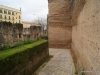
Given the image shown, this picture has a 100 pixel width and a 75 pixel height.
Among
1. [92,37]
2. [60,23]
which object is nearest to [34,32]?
[60,23]

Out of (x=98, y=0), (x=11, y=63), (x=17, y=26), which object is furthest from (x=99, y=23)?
(x=17, y=26)

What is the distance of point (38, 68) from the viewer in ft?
28.2

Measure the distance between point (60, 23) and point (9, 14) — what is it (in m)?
44.1

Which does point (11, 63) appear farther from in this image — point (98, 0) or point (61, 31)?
point (61, 31)

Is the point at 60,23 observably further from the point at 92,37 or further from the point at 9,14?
the point at 9,14

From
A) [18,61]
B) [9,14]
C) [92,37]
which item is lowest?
[18,61]

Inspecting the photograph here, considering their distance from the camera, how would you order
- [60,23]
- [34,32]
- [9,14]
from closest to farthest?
[34,32], [60,23], [9,14]

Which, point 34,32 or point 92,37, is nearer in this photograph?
point 92,37

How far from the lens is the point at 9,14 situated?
186 feet

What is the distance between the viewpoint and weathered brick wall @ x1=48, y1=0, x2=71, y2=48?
16422mm

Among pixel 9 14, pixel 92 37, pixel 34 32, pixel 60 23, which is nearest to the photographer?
pixel 92 37

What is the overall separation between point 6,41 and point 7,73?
391cm

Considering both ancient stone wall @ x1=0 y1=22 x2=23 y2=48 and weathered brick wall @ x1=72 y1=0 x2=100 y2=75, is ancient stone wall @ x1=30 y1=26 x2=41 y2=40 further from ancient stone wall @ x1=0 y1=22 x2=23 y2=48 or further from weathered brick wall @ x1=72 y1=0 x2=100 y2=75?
weathered brick wall @ x1=72 y1=0 x2=100 y2=75

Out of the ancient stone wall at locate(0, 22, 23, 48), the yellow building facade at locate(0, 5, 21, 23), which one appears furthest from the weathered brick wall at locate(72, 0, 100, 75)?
the yellow building facade at locate(0, 5, 21, 23)
